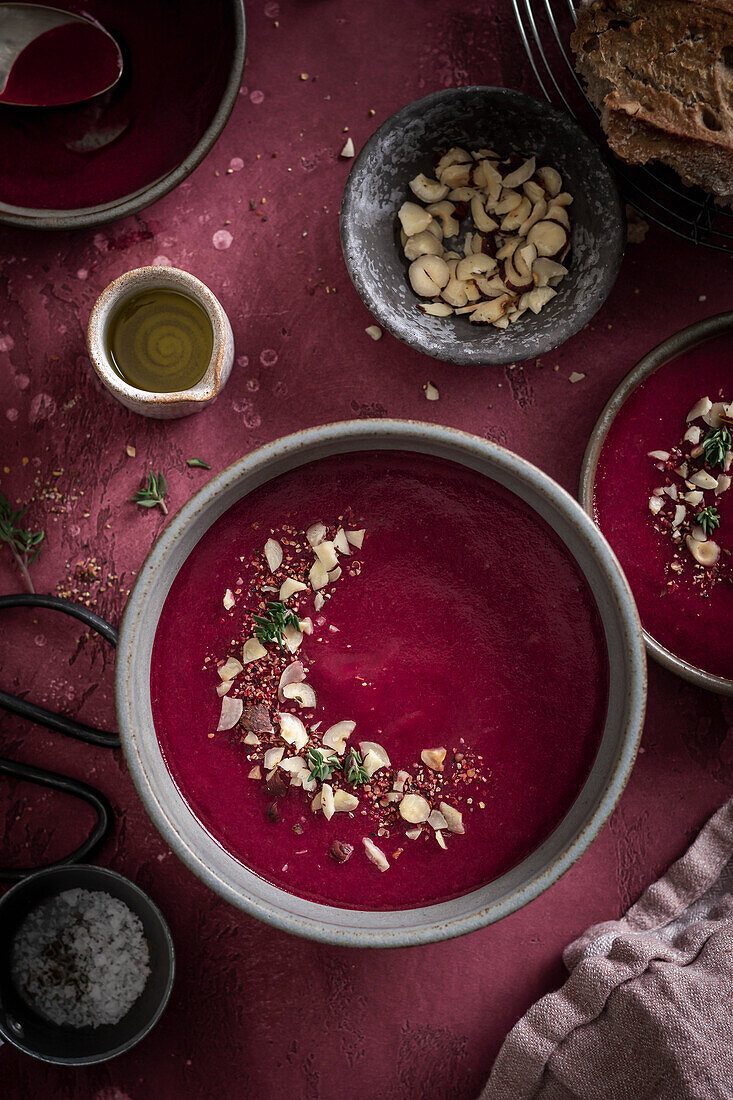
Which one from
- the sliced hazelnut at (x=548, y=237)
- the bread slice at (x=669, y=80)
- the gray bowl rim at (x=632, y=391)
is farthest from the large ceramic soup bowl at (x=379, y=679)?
the bread slice at (x=669, y=80)

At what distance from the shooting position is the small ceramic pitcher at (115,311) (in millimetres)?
1004

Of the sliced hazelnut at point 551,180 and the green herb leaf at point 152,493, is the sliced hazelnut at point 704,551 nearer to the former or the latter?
the sliced hazelnut at point 551,180

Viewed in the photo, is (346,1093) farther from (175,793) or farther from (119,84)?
(119,84)

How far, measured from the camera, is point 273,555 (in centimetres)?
100

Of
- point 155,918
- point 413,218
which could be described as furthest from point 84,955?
point 413,218

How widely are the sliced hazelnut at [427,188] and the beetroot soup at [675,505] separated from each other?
40 cm

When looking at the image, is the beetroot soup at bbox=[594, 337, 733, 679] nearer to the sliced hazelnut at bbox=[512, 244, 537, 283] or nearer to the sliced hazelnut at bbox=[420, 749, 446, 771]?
the sliced hazelnut at bbox=[512, 244, 537, 283]

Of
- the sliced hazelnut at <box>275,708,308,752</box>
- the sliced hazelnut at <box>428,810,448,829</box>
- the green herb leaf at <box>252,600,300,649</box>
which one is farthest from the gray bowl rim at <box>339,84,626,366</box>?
the sliced hazelnut at <box>428,810,448,829</box>

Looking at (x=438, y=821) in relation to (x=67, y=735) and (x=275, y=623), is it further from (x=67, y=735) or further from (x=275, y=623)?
(x=67, y=735)

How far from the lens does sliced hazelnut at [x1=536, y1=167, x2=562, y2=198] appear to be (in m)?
1.07

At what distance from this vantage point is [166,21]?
110 cm

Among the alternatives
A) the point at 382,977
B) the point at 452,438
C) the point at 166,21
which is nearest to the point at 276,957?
the point at 382,977

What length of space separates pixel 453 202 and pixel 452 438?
435mm

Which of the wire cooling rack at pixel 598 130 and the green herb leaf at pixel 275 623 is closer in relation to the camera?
the green herb leaf at pixel 275 623
